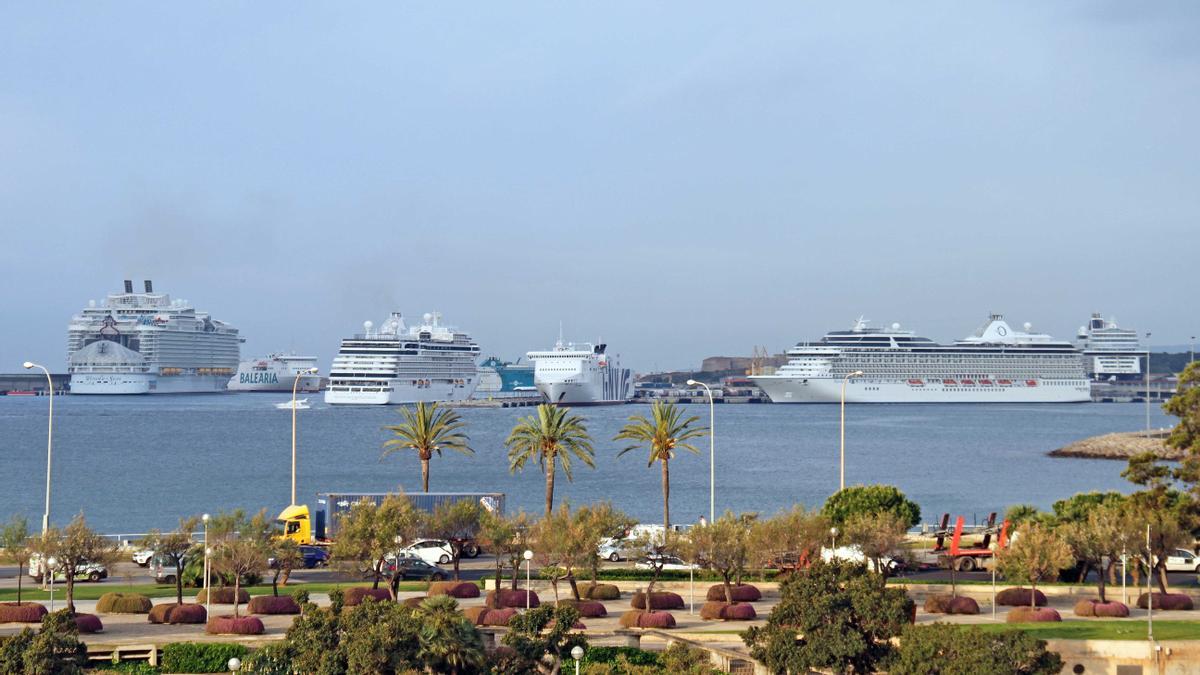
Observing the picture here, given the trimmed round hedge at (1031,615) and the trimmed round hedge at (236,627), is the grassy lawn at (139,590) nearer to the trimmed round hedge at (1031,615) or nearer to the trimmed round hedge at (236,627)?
the trimmed round hedge at (236,627)

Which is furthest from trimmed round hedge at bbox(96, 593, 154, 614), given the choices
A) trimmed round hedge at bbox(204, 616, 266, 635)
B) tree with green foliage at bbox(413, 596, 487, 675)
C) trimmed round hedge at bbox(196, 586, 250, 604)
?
tree with green foliage at bbox(413, 596, 487, 675)

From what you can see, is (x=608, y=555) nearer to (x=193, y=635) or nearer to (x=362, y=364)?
(x=193, y=635)

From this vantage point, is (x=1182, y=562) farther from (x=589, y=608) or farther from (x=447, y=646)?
(x=447, y=646)

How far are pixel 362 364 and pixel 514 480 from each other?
84.7 metres

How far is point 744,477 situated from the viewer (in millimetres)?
80812

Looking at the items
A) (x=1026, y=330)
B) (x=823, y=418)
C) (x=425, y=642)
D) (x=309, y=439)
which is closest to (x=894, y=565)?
(x=425, y=642)

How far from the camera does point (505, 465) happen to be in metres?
90.1

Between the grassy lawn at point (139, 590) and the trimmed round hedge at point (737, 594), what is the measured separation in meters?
6.47

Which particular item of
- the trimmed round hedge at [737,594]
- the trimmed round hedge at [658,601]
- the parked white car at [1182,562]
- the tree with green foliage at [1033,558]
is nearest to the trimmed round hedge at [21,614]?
the trimmed round hedge at [658,601]

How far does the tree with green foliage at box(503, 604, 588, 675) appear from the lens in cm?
2092

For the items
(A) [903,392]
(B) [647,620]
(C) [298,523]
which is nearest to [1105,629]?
(B) [647,620]

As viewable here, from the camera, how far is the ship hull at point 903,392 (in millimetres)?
168750

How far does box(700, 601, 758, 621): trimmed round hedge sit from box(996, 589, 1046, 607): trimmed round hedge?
5.57m

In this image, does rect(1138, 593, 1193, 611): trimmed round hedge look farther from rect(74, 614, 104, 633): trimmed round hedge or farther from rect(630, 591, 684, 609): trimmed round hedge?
rect(74, 614, 104, 633): trimmed round hedge
